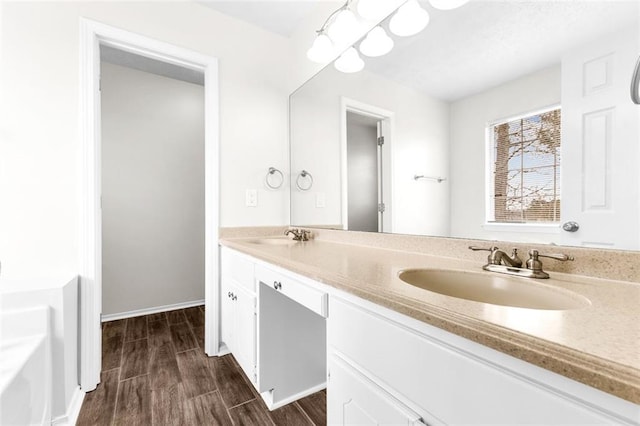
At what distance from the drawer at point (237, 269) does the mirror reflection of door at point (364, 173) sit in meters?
0.66

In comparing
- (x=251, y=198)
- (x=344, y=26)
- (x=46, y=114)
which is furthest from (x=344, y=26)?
(x=46, y=114)

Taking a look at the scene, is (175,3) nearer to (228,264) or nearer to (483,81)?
(228,264)

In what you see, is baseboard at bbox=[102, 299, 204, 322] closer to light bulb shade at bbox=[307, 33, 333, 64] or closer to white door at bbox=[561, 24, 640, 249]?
light bulb shade at bbox=[307, 33, 333, 64]

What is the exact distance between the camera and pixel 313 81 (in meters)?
2.04

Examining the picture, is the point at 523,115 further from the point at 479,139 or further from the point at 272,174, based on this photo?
the point at 272,174

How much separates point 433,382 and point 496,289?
431 mm

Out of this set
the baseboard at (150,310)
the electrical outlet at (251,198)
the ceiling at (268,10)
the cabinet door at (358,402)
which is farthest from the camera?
the baseboard at (150,310)

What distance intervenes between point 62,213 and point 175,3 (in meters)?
1.50

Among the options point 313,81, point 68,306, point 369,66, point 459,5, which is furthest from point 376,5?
point 68,306

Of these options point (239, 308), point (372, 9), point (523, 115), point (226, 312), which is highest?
point (372, 9)

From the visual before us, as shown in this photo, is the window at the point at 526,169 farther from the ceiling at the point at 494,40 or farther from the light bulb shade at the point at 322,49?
the light bulb shade at the point at 322,49

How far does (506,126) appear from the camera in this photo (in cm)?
98

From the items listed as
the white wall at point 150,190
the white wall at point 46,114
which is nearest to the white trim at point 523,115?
the white wall at point 46,114

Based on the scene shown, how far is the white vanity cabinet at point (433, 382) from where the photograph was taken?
0.39 metres
